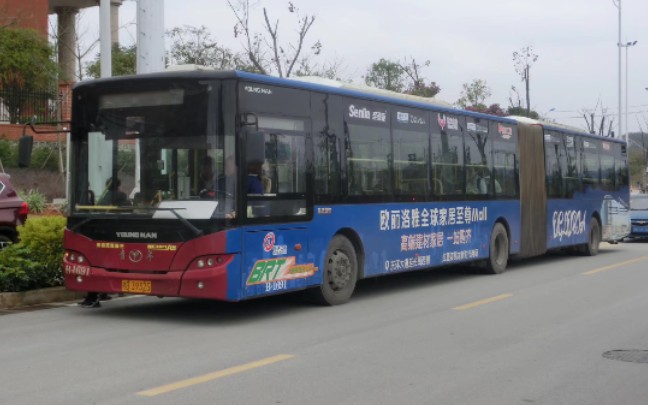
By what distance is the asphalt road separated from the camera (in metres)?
6.99

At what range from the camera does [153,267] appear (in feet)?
33.8

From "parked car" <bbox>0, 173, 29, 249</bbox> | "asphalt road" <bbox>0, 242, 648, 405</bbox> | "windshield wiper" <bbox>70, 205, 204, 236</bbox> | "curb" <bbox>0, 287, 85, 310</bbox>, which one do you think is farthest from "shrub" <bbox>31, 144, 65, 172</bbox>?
"windshield wiper" <bbox>70, 205, 204, 236</bbox>

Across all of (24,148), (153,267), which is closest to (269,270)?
(153,267)

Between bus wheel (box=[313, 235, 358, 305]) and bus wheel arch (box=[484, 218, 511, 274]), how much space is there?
17.0 ft

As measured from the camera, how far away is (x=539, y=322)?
1076 cm

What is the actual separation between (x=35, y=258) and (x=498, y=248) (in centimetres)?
920

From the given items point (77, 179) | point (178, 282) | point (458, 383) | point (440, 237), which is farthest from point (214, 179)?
point (440, 237)

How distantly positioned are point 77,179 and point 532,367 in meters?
6.19

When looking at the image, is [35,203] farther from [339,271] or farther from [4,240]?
[339,271]

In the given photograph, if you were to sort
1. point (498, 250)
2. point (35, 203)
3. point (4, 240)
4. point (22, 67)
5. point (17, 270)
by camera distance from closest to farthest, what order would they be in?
1. point (17, 270)
2. point (4, 240)
3. point (498, 250)
4. point (35, 203)
5. point (22, 67)

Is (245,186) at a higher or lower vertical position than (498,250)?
higher

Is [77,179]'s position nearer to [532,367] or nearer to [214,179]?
[214,179]

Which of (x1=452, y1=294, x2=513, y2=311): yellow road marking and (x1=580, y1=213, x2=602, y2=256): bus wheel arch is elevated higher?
(x1=580, y1=213, x2=602, y2=256): bus wheel arch

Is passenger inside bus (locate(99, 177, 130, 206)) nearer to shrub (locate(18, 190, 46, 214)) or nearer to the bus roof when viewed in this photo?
the bus roof
